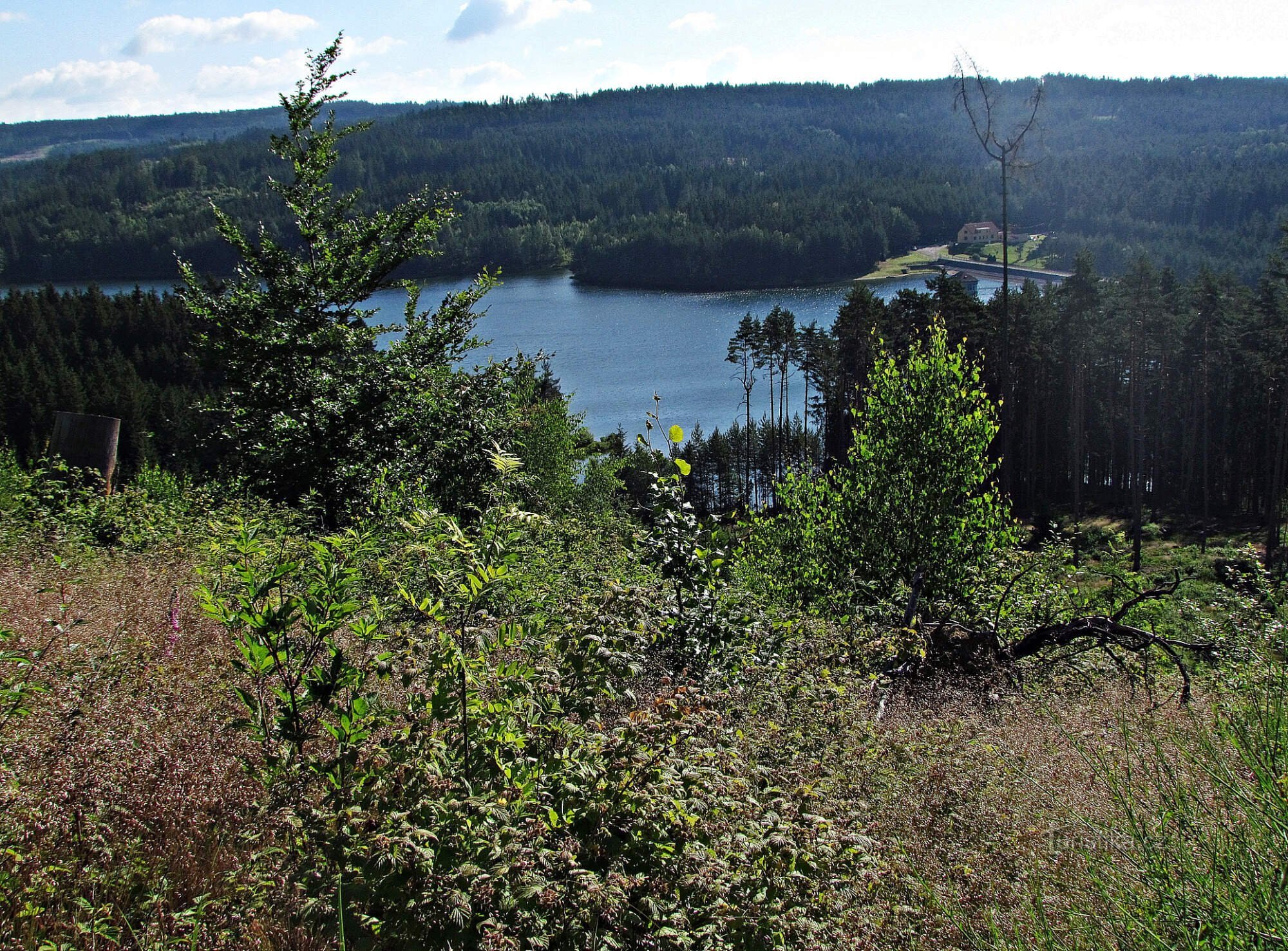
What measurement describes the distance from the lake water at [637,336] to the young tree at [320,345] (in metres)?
37.3

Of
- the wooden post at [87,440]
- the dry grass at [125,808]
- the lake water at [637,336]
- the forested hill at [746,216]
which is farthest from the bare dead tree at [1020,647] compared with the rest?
the forested hill at [746,216]

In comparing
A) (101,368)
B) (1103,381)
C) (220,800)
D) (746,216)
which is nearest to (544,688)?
(220,800)

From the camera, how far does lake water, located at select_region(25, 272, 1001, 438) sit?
220 ft

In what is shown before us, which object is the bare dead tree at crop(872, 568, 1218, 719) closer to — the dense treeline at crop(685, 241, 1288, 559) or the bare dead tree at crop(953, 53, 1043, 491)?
the bare dead tree at crop(953, 53, 1043, 491)

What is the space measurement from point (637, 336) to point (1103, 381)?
155 feet

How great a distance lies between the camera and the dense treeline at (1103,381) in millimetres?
45750

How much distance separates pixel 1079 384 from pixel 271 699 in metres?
55.2

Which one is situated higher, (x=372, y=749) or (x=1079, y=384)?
(x=372, y=749)

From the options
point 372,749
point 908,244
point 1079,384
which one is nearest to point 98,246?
point 908,244

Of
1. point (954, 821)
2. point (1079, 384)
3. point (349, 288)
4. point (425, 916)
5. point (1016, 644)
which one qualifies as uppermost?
point (349, 288)

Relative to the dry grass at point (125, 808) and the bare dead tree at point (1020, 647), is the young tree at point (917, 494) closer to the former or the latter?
the bare dead tree at point (1020, 647)

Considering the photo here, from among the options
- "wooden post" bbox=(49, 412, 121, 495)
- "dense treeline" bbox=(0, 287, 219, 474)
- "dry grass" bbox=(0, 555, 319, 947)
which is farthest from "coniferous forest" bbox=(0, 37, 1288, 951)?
"dense treeline" bbox=(0, 287, 219, 474)

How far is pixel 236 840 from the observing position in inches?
114

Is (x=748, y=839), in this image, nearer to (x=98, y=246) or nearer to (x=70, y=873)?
(x=70, y=873)
